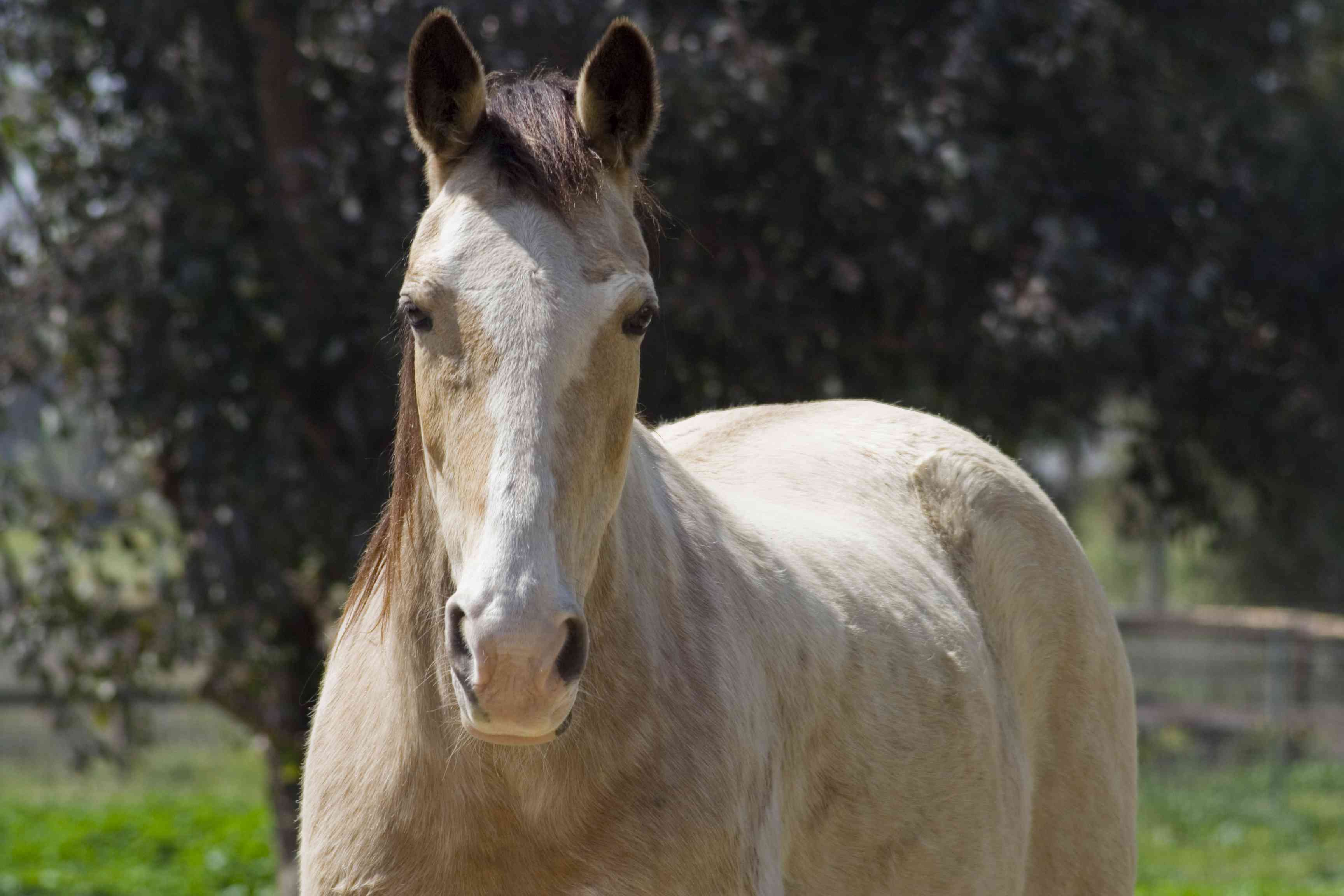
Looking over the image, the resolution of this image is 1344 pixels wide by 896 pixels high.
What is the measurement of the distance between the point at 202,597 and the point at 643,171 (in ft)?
8.18

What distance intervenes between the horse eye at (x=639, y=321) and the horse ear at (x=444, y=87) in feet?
1.38

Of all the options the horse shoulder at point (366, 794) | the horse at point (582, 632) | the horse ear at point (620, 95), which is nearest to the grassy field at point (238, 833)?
the horse at point (582, 632)

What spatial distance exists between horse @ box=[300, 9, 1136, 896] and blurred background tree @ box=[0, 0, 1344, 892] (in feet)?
7.56

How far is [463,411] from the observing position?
202cm

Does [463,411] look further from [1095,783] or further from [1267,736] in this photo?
[1267,736]

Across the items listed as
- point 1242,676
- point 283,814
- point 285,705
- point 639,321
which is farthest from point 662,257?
point 1242,676

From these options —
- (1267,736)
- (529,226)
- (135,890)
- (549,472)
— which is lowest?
(1267,736)

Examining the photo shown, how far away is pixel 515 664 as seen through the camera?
1.77m

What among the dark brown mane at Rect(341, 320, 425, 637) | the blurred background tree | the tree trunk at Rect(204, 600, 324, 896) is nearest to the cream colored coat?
the dark brown mane at Rect(341, 320, 425, 637)

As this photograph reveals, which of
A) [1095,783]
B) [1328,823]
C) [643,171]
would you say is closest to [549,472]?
[1095,783]

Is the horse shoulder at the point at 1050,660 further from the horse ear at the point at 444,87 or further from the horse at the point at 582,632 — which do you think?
the horse ear at the point at 444,87

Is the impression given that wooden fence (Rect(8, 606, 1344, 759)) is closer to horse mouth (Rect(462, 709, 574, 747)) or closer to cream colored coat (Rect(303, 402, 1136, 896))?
cream colored coat (Rect(303, 402, 1136, 896))

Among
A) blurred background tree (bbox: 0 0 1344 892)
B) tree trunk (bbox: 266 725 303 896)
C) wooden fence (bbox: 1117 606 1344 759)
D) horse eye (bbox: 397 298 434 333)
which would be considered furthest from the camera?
wooden fence (bbox: 1117 606 1344 759)

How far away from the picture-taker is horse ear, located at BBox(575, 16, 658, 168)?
2266 millimetres
